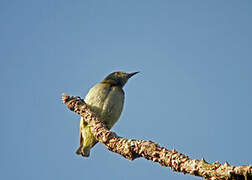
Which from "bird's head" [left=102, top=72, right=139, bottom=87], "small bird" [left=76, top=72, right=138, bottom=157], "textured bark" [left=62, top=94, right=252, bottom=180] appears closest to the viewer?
"textured bark" [left=62, top=94, right=252, bottom=180]

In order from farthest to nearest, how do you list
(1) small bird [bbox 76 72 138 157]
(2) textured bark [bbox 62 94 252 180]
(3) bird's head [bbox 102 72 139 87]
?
(3) bird's head [bbox 102 72 139 87] → (1) small bird [bbox 76 72 138 157] → (2) textured bark [bbox 62 94 252 180]

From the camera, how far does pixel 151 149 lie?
13.4ft

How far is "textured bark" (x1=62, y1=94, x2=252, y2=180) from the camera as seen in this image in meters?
3.00

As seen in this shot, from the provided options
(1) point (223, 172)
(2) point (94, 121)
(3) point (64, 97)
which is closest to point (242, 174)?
(1) point (223, 172)

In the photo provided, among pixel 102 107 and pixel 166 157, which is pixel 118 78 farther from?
pixel 166 157

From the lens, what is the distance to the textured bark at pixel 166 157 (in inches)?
118

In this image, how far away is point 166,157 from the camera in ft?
12.5

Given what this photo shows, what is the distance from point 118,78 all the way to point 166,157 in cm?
646

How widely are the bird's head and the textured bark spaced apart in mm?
4050

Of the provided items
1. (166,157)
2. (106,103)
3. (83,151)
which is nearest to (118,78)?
(106,103)

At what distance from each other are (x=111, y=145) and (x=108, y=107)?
3692 millimetres

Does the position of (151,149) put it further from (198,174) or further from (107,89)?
(107,89)

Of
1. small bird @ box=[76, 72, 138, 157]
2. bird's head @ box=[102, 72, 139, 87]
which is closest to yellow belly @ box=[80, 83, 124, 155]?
small bird @ box=[76, 72, 138, 157]

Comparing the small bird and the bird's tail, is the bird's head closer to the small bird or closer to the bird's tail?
the small bird
